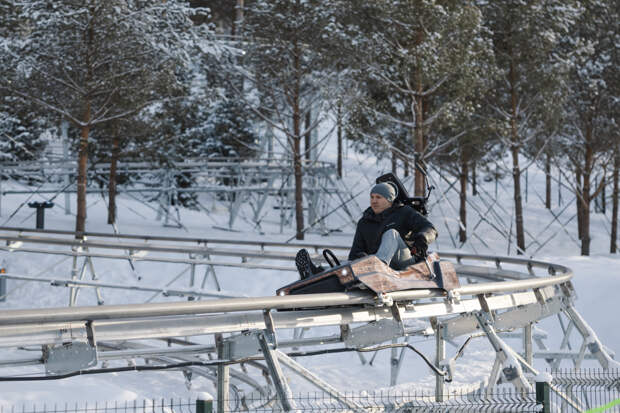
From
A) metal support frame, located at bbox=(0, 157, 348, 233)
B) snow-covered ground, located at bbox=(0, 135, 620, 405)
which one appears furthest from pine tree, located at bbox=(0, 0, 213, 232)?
metal support frame, located at bbox=(0, 157, 348, 233)

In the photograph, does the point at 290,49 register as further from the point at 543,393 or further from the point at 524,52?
the point at 543,393

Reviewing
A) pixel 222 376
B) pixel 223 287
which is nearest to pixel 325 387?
pixel 222 376

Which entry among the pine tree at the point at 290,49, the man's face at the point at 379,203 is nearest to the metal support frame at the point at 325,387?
the man's face at the point at 379,203

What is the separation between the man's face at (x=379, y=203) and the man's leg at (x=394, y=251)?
0.48 meters

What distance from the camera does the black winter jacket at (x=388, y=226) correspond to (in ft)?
22.4

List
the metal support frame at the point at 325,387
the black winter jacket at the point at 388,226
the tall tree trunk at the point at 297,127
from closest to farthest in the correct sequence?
the metal support frame at the point at 325,387 → the black winter jacket at the point at 388,226 → the tall tree trunk at the point at 297,127

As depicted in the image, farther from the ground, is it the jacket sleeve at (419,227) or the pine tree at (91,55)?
the pine tree at (91,55)

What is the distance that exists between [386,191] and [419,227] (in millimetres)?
457

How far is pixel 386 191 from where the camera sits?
276 inches

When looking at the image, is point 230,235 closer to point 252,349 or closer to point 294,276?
point 294,276

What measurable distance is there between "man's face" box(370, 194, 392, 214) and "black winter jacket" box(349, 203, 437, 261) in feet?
0.11

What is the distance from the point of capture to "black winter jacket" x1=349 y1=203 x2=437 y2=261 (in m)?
6.82

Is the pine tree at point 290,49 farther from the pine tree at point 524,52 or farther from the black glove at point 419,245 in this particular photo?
the black glove at point 419,245

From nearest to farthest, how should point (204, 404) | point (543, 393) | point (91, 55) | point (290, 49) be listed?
point (204, 404) < point (543, 393) < point (91, 55) < point (290, 49)
